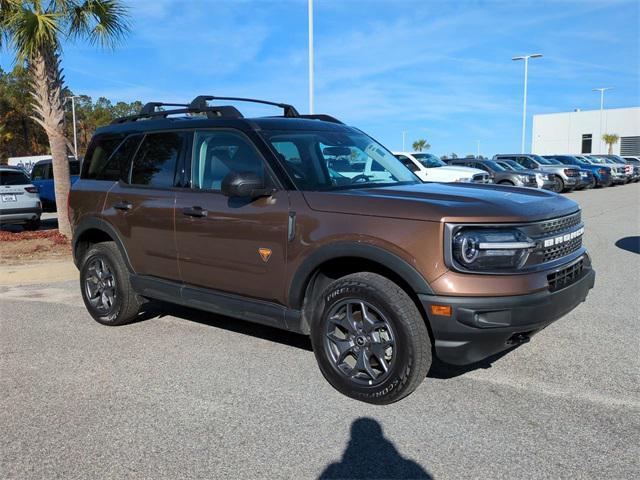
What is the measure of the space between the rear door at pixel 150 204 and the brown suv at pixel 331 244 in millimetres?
17

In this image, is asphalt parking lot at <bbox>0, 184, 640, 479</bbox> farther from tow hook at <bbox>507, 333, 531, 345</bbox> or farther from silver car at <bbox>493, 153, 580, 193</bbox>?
silver car at <bbox>493, 153, 580, 193</bbox>

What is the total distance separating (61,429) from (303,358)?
1883mm

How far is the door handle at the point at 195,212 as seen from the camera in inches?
182

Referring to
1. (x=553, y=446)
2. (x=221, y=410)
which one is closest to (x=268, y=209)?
(x=221, y=410)

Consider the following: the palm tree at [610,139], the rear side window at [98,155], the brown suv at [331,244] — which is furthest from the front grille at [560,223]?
the palm tree at [610,139]

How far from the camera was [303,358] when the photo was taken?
4.73 meters

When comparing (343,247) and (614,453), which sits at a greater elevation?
(343,247)

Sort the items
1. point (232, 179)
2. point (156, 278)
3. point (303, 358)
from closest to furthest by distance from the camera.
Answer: point (232, 179), point (303, 358), point (156, 278)

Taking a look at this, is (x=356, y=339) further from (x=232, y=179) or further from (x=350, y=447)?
(x=232, y=179)

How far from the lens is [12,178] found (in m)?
13.4

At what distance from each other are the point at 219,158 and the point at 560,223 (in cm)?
268

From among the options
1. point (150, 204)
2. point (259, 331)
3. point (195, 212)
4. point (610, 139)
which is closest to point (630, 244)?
point (259, 331)

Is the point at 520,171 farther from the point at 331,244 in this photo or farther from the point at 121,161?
the point at 331,244

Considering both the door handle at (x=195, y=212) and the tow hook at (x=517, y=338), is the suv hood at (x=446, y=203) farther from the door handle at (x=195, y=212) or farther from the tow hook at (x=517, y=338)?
the door handle at (x=195, y=212)
